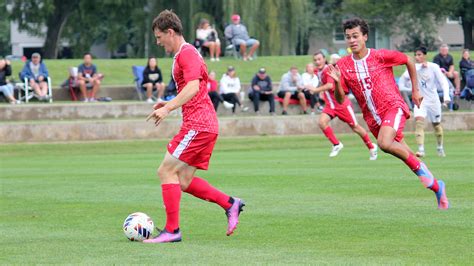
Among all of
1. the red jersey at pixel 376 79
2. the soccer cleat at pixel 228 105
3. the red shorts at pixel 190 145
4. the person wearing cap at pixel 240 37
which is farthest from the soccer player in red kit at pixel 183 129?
the person wearing cap at pixel 240 37

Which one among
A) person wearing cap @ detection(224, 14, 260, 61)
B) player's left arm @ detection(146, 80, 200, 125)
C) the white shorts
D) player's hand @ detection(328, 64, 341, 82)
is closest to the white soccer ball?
player's left arm @ detection(146, 80, 200, 125)

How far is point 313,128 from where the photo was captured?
33.7 m

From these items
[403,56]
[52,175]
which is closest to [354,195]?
[403,56]

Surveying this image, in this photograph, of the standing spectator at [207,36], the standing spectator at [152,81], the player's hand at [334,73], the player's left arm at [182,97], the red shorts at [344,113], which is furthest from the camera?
the standing spectator at [207,36]

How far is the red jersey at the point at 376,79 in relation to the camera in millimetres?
14102

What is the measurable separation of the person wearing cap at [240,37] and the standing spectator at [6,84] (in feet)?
32.2

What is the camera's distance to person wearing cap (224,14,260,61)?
141 ft

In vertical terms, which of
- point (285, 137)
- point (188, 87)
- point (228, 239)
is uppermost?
point (188, 87)

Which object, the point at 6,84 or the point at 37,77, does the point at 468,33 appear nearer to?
the point at 37,77

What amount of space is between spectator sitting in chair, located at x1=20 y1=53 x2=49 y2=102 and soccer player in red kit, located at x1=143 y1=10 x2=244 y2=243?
26339mm

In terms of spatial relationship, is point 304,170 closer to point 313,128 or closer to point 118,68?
point 313,128

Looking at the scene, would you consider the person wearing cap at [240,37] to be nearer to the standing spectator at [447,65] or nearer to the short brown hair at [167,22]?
the standing spectator at [447,65]

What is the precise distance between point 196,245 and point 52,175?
11.1 metres

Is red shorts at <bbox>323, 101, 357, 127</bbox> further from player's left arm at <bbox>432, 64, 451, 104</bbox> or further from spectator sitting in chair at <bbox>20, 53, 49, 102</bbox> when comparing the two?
spectator sitting in chair at <bbox>20, 53, 49, 102</bbox>
